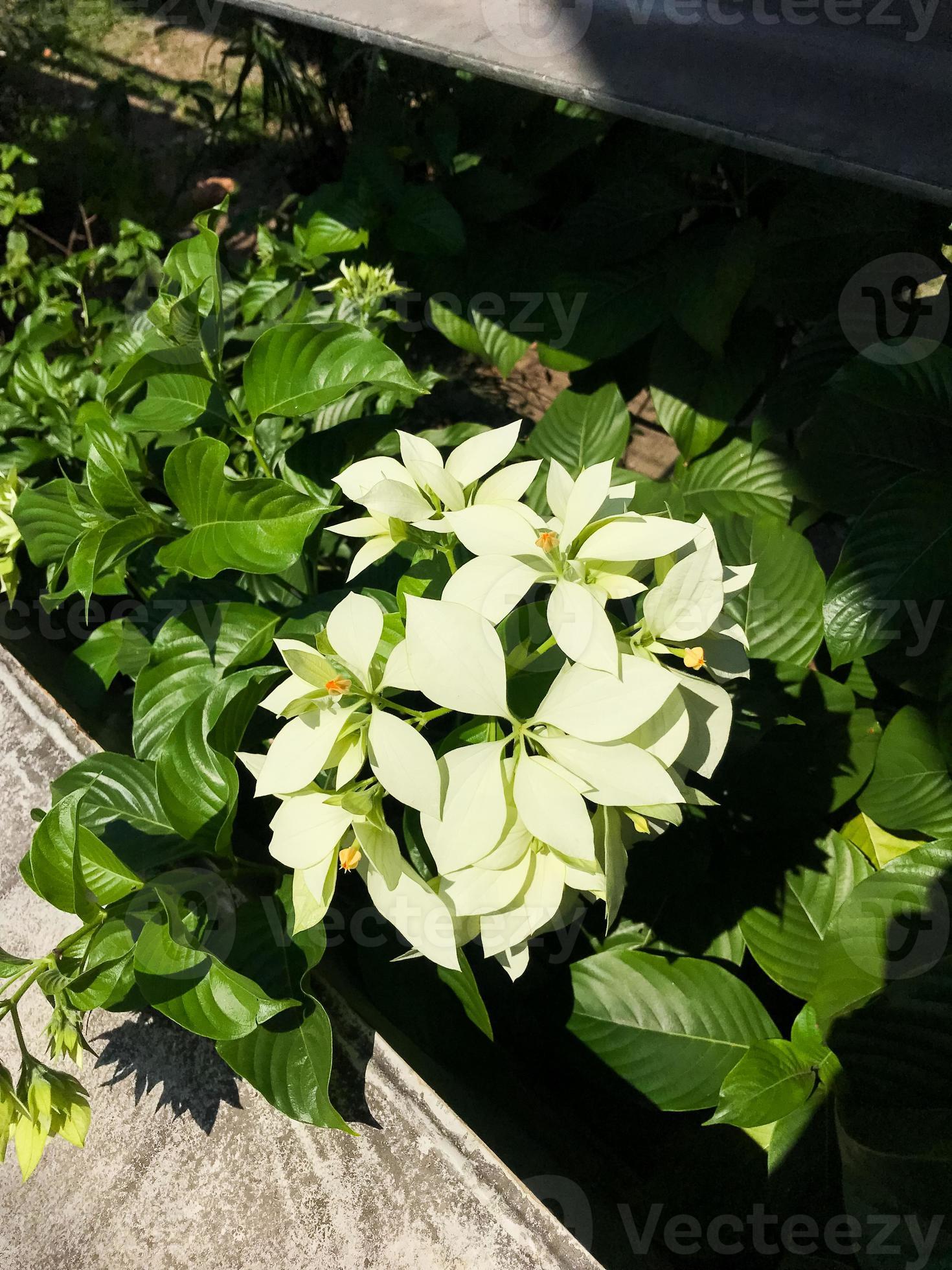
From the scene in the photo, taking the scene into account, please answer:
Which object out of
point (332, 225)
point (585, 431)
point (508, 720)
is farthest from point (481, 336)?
point (508, 720)

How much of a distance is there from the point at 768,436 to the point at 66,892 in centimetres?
132

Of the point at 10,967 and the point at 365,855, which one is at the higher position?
the point at 365,855

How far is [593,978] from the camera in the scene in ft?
3.92

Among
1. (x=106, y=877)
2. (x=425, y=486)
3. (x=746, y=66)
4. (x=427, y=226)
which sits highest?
(x=746, y=66)

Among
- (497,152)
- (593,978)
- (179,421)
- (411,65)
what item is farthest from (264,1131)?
(411,65)

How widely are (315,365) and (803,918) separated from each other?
106 centimetres

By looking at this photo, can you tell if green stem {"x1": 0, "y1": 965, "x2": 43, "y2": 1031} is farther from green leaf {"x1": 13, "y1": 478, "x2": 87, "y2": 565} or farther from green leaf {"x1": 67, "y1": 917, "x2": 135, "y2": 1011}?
green leaf {"x1": 13, "y1": 478, "x2": 87, "y2": 565}

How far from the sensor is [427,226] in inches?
75.9

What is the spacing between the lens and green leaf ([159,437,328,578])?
971 mm

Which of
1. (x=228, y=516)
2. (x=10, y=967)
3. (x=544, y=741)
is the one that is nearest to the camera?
(x=544, y=741)

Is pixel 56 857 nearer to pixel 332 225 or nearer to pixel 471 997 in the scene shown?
pixel 471 997

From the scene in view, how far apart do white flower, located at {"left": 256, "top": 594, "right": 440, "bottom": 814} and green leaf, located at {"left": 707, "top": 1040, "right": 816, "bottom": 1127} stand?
0.66 m

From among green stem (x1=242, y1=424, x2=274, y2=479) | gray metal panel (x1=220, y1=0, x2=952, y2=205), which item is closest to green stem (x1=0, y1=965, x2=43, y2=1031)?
green stem (x1=242, y1=424, x2=274, y2=479)

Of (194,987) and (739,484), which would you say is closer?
(194,987)
